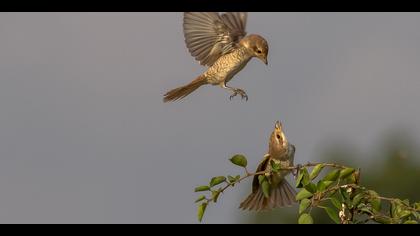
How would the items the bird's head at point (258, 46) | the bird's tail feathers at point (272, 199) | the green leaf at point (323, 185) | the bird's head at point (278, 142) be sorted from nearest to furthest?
the green leaf at point (323, 185) < the bird's tail feathers at point (272, 199) < the bird's head at point (278, 142) < the bird's head at point (258, 46)

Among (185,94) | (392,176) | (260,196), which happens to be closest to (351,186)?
(260,196)

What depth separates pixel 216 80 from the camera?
7.60 metres

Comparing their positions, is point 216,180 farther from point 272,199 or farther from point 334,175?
point 272,199

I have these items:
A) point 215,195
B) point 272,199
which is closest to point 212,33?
point 272,199

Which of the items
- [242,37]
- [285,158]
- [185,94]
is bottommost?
[285,158]

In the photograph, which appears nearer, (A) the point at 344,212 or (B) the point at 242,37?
(A) the point at 344,212

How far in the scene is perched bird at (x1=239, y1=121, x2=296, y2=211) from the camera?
673 cm

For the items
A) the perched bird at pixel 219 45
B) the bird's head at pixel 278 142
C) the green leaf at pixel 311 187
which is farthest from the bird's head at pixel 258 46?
the green leaf at pixel 311 187

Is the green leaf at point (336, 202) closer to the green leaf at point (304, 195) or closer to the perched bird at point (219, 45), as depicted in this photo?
the green leaf at point (304, 195)

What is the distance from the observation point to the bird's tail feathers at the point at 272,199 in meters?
6.72

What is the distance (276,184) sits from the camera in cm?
713

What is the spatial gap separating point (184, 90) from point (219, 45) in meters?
0.49
